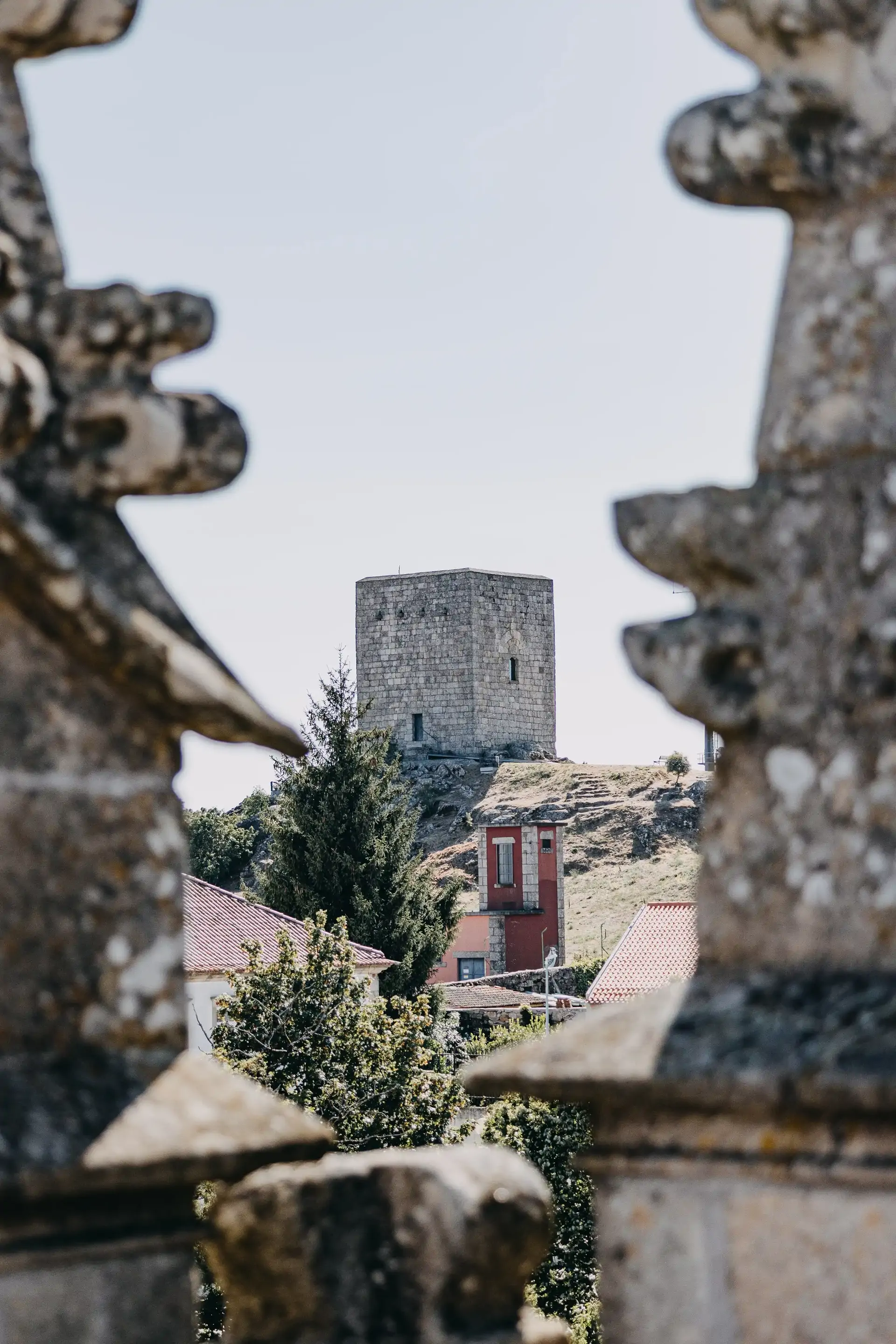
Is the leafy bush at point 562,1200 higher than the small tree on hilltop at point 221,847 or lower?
lower

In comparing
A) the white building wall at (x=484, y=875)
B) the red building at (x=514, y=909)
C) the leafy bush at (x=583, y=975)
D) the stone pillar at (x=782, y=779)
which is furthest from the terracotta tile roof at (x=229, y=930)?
the white building wall at (x=484, y=875)

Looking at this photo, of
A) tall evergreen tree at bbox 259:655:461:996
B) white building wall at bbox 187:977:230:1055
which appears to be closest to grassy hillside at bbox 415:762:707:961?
tall evergreen tree at bbox 259:655:461:996

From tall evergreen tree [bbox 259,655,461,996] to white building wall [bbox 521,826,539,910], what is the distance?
1669 centimetres

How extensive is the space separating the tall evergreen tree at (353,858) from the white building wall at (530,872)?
16686 millimetres

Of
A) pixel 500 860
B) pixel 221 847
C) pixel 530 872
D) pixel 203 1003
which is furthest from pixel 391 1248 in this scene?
pixel 221 847

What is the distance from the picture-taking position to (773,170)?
2.00 meters

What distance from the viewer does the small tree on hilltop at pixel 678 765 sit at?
68.1 metres

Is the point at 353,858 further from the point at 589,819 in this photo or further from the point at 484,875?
the point at 589,819

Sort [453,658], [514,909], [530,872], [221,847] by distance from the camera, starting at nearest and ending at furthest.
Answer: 1. [514,909]
2. [530,872]
3. [221,847]
4. [453,658]

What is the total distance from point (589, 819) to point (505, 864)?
14.7 meters

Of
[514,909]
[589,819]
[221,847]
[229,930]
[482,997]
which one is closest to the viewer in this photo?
[229,930]

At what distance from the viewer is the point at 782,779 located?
1.95 metres

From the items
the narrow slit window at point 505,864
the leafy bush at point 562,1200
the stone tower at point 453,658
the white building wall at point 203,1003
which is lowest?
the leafy bush at point 562,1200

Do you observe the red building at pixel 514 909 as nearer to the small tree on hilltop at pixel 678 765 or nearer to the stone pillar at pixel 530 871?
the stone pillar at pixel 530 871
